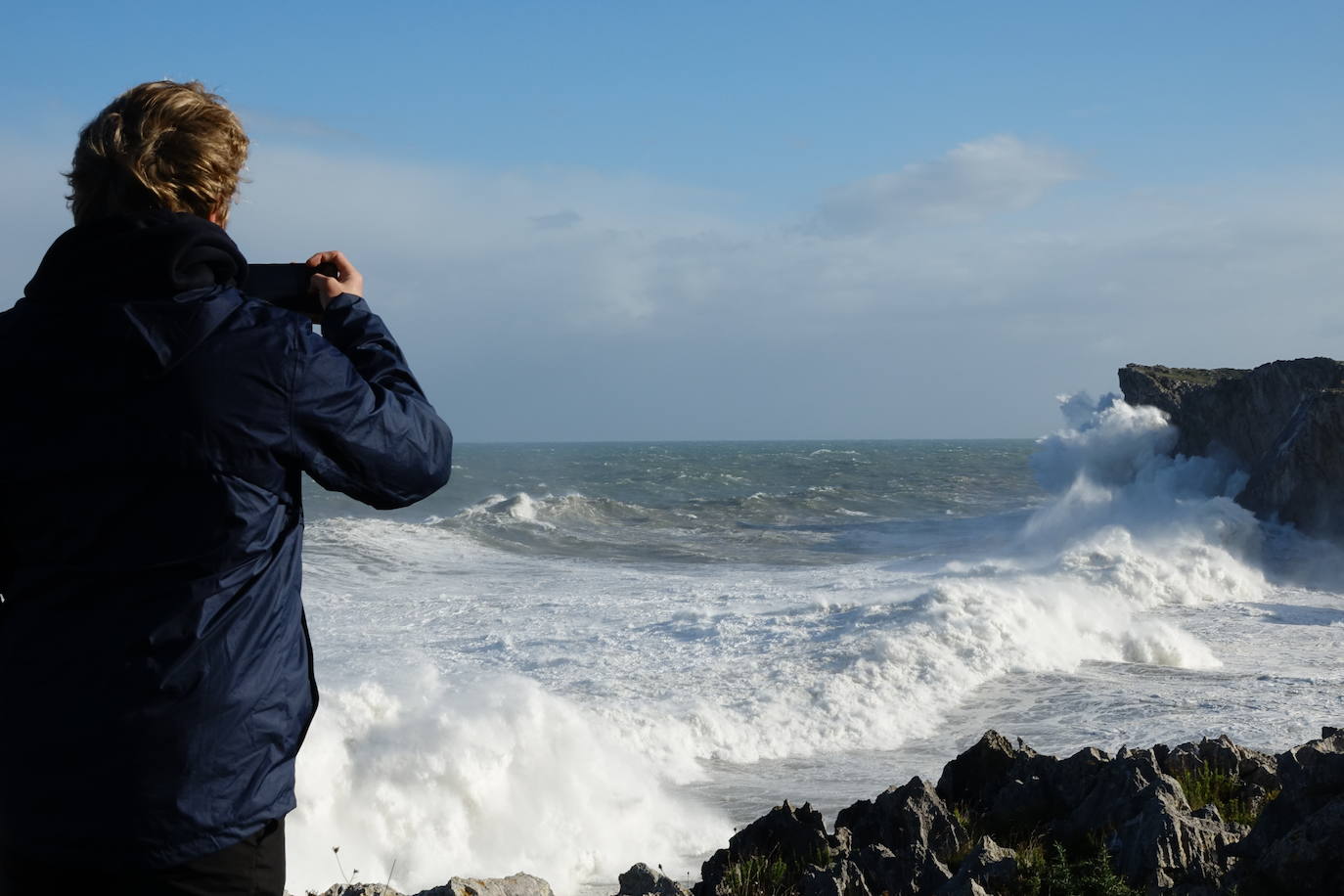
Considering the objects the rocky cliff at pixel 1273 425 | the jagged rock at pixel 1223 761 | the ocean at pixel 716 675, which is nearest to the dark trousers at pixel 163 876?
the ocean at pixel 716 675

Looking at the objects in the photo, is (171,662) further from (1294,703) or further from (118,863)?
(1294,703)

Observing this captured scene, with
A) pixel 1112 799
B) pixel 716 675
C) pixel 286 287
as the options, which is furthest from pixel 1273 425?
pixel 286 287

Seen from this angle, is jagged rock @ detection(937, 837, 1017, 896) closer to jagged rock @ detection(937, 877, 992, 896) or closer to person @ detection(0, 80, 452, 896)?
jagged rock @ detection(937, 877, 992, 896)

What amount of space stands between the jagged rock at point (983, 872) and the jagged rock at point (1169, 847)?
0.37m

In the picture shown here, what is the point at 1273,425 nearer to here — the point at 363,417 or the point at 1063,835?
the point at 1063,835

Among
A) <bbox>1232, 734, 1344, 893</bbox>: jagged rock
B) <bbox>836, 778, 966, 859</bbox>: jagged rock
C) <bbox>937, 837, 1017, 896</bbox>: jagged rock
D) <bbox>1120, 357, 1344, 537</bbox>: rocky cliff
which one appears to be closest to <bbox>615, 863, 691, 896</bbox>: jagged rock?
<bbox>836, 778, 966, 859</bbox>: jagged rock

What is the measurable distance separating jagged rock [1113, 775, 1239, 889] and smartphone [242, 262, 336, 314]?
3143 millimetres

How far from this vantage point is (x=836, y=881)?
387 cm

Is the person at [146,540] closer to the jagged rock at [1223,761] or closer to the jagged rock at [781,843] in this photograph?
the jagged rock at [781,843]

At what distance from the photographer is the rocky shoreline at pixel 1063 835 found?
355cm

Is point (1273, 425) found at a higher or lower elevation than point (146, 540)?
higher

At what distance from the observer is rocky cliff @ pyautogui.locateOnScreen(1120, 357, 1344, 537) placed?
24.6 m

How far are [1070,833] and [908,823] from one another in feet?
1.92

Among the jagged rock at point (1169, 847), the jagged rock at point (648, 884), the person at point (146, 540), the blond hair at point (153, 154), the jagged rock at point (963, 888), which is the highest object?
the blond hair at point (153, 154)
